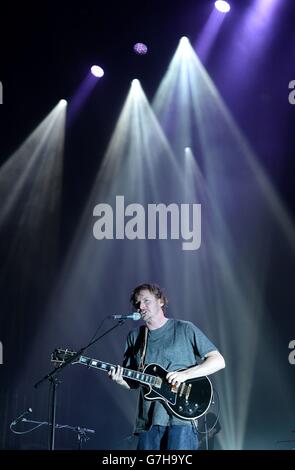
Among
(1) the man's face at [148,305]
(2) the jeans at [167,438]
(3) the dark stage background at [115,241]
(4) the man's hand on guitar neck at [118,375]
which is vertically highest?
(3) the dark stage background at [115,241]

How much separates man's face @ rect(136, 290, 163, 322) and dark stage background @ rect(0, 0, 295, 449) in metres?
2.97

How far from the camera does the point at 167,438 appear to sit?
4.21 meters

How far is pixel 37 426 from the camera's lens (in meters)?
7.17

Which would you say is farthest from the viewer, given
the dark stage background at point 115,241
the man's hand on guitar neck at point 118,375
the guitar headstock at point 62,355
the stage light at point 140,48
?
the stage light at point 140,48

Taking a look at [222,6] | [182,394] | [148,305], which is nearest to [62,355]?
Answer: [148,305]

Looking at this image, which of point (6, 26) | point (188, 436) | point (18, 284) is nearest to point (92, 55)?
point (6, 26)

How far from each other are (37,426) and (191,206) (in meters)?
3.06

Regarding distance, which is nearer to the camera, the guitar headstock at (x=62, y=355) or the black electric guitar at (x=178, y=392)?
the black electric guitar at (x=178, y=392)

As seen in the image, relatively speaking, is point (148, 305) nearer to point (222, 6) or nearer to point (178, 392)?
point (178, 392)

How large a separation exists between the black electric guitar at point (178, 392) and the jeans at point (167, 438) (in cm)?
10

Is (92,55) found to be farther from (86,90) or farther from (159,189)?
(159,189)

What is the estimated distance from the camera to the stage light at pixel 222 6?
7.61 m

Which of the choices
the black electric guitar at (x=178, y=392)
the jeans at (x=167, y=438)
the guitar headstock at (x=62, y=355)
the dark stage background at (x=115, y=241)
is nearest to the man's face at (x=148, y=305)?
the black electric guitar at (x=178, y=392)

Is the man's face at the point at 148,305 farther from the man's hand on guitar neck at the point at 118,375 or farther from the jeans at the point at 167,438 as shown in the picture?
the jeans at the point at 167,438
